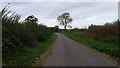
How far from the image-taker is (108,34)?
19.4 metres

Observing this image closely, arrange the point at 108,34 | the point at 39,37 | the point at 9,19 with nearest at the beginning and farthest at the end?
the point at 9,19
the point at 108,34
the point at 39,37

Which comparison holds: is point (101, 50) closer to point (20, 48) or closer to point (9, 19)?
point (20, 48)

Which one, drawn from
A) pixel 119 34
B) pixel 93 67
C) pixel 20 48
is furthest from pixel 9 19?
pixel 119 34

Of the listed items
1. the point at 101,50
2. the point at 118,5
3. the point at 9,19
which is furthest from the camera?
the point at 118,5

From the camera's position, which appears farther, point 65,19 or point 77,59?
point 65,19

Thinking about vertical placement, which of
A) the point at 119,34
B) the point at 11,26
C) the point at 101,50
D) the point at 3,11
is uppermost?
the point at 3,11

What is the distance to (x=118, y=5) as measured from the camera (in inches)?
715

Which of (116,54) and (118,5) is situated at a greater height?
(118,5)

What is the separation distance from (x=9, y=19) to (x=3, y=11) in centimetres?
114

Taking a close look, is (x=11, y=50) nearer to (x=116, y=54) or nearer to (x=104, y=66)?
(x=104, y=66)

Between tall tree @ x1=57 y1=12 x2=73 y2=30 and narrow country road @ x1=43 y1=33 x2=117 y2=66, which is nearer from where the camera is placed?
narrow country road @ x1=43 y1=33 x2=117 y2=66

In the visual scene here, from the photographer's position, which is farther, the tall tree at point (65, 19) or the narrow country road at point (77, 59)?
the tall tree at point (65, 19)

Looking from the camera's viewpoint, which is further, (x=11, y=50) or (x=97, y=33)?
(x=97, y=33)

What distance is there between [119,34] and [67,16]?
339 ft
